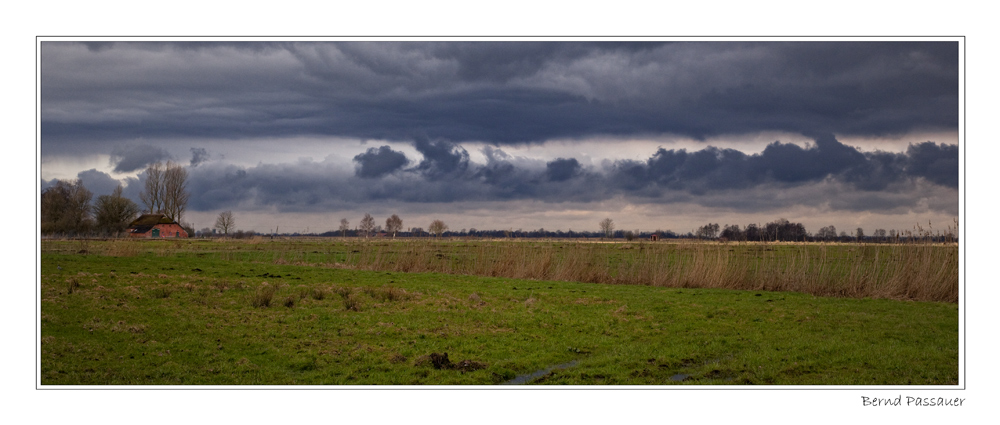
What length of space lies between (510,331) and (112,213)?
91.5 meters

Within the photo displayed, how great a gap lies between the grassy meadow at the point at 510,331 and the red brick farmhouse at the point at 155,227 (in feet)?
277

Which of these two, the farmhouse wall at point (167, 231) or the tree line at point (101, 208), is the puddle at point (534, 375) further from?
the farmhouse wall at point (167, 231)

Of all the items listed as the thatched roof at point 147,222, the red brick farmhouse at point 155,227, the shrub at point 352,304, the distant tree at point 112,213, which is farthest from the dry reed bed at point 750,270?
the thatched roof at point 147,222

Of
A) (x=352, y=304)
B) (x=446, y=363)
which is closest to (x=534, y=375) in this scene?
(x=446, y=363)

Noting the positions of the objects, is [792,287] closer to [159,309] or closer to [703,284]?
[703,284]

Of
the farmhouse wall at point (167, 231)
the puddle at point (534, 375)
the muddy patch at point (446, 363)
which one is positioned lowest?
the farmhouse wall at point (167, 231)

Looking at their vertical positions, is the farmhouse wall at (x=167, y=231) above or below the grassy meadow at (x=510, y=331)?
below

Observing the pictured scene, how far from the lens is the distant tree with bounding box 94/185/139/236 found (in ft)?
265

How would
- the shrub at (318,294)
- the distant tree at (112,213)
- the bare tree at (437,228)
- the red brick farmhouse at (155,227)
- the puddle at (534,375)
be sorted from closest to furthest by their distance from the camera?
the puddle at (534,375) < the shrub at (318,294) < the bare tree at (437,228) < the distant tree at (112,213) < the red brick farmhouse at (155,227)

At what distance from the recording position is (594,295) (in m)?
22.7

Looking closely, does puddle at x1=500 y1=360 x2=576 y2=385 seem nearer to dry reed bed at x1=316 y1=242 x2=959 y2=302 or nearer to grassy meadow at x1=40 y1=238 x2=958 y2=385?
grassy meadow at x1=40 y1=238 x2=958 y2=385

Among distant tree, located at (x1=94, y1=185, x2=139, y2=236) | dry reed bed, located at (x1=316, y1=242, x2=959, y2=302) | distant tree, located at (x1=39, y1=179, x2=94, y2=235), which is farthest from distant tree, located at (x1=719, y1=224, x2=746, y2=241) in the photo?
distant tree, located at (x1=94, y1=185, x2=139, y2=236)

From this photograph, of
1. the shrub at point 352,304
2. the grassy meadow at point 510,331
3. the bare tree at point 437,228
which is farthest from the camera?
the bare tree at point 437,228

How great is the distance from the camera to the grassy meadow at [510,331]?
33.4 ft
